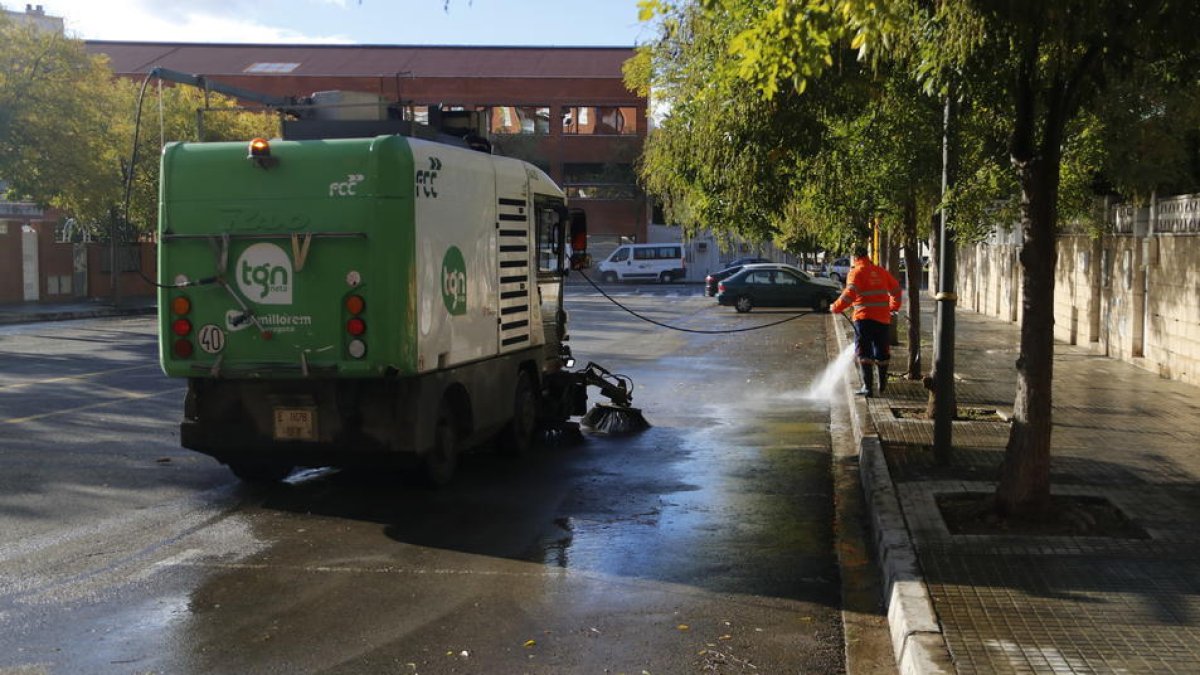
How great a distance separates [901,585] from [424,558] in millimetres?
3032

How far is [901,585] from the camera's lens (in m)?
6.33

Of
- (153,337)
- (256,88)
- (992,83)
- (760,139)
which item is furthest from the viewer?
(256,88)

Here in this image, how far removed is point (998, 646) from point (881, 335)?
995cm

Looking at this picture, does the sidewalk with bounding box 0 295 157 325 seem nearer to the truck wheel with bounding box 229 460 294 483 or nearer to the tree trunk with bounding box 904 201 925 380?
the tree trunk with bounding box 904 201 925 380

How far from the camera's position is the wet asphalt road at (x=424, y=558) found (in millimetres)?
5914

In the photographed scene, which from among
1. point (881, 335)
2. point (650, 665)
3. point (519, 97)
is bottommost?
point (650, 665)

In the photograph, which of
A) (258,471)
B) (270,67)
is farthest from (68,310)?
(270,67)

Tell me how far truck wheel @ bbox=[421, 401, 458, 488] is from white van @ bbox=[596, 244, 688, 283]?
181 feet

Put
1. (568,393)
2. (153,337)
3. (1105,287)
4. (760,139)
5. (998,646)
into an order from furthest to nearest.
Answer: (153,337) < (1105,287) < (568,393) < (760,139) < (998,646)

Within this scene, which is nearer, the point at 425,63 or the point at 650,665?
the point at 650,665

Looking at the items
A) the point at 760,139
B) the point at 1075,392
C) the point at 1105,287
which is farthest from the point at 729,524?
the point at 1105,287

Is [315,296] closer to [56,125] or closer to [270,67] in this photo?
[56,125]

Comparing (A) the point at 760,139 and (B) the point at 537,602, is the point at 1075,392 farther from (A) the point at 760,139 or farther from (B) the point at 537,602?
(B) the point at 537,602

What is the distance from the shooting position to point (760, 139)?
31.8 feet
